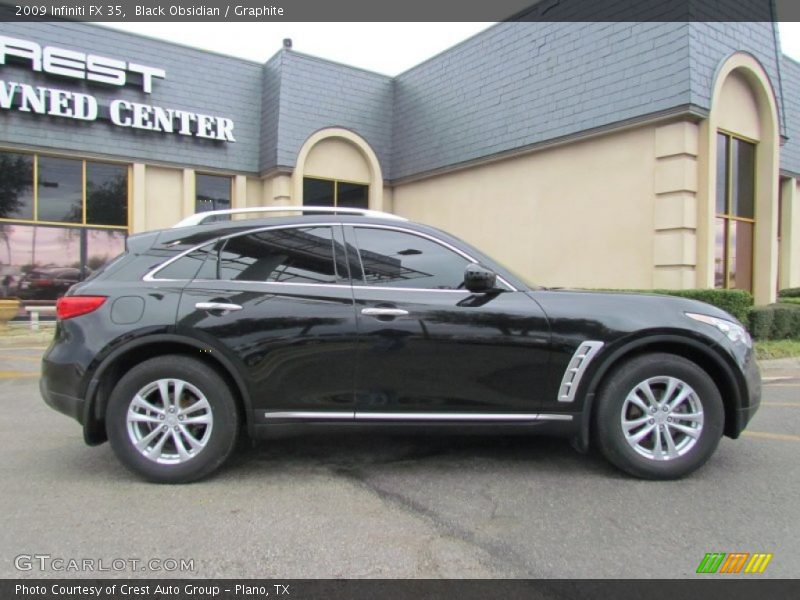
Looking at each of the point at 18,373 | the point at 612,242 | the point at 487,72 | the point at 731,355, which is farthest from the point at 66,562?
the point at 487,72

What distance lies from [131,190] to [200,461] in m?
10.9

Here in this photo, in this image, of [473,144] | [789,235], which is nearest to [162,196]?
[473,144]

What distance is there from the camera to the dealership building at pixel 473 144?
983 cm

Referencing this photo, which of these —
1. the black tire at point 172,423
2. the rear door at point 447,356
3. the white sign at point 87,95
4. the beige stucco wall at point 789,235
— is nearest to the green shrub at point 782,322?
the beige stucco wall at point 789,235

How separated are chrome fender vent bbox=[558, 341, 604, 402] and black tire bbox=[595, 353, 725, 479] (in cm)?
19

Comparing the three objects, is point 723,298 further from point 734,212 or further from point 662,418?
point 662,418

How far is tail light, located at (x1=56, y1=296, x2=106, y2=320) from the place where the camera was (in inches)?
144

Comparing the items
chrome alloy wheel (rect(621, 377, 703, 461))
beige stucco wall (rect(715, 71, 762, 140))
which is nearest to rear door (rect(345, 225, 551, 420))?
chrome alloy wheel (rect(621, 377, 703, 461))

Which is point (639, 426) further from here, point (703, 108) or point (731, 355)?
point (703, 108)

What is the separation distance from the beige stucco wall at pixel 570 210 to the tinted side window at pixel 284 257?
26.0 ft

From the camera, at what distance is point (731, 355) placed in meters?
3.68

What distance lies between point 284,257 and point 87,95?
418 inches

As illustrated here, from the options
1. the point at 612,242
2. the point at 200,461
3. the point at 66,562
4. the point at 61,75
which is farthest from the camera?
the point at 61,75
